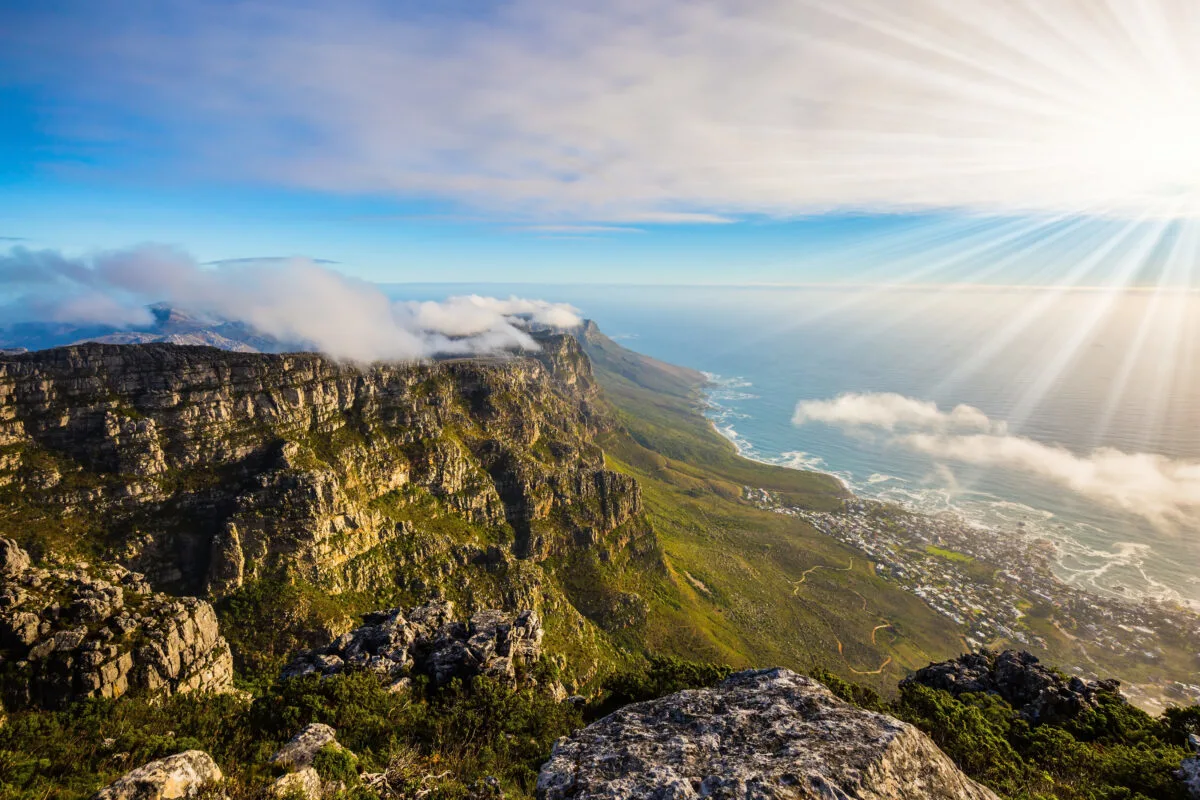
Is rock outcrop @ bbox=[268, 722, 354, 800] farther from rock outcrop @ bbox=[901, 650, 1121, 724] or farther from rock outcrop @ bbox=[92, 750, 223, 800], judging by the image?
rock outcrop @ bbox=[901, 650, 1121, 724]

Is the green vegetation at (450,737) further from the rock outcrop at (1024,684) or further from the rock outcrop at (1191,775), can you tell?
the rock outcrop at (1024,684)

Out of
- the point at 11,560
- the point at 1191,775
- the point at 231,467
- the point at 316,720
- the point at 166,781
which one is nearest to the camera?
the point at 166,781

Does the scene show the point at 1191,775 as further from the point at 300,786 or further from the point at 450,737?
the point at 300,786

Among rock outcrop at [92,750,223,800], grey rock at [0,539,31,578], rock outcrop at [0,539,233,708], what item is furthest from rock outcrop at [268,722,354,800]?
grey rock at [0,539,31,578]

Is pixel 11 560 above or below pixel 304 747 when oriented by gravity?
above

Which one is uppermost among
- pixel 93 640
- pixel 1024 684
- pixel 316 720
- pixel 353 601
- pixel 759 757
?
pixel 759 757

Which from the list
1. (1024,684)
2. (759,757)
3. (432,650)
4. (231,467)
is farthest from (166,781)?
(1024,684)
